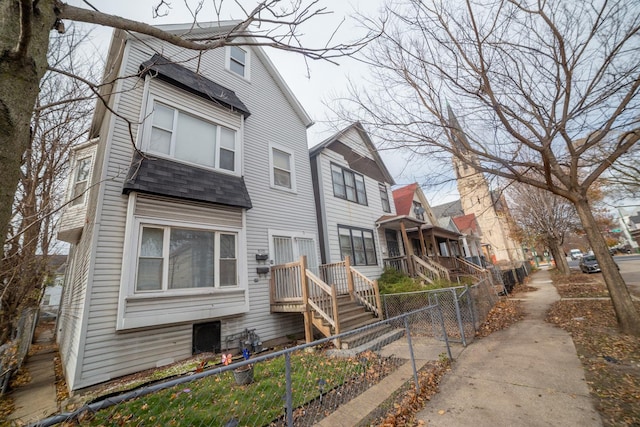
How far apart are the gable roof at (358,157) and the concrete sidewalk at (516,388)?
25.1 ft

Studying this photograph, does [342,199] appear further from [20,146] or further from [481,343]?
[20,146]

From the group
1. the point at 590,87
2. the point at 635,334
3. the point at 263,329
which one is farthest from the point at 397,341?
the point at 590,87

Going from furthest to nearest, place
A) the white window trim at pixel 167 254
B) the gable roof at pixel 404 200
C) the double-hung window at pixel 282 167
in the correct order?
→ the gable roof at pixel 404 200 → the double-hung window at pixel 282 167 → the white window trim at pixel 167 254

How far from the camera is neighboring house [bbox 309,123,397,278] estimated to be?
10993mm

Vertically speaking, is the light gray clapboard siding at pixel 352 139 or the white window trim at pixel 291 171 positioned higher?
the light gray clapboard siding at pixel 352 139

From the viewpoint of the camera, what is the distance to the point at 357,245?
39.1 feet

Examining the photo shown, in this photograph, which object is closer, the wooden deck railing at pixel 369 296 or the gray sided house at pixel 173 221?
the gray sided house at pixel 173 221

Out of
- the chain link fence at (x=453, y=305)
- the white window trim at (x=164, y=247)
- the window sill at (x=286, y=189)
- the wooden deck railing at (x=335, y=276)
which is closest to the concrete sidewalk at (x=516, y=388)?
the chain link fence at (x=453, y=305)

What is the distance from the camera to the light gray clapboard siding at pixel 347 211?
10.9 metres

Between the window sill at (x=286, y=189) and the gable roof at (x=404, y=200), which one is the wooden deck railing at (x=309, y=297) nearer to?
the window sill at (x=286, y=189)

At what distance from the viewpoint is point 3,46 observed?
1456mm

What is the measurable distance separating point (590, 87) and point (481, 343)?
6.71 m

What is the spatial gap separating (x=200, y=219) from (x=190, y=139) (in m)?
2.42

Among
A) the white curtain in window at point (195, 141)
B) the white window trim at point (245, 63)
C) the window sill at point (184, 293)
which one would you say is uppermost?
the white window trim at point (245, 63)
